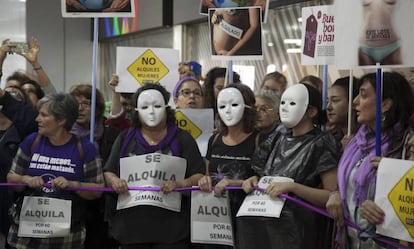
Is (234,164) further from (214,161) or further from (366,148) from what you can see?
(366,148)

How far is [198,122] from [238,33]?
2.02 ft

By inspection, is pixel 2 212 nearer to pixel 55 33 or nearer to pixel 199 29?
pixel 199 29

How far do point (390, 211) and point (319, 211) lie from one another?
406 millimetres

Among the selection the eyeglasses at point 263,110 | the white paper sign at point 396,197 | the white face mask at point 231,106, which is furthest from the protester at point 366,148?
the eyeglasses at point 263,110

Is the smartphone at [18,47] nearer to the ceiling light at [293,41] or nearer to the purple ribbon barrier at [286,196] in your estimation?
the purple ribbon barrier at [286,196]

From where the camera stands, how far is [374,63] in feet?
8.83

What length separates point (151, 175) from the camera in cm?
340

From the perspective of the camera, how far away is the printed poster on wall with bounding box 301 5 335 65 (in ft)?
12.9

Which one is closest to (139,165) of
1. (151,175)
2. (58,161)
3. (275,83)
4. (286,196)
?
(151,175)

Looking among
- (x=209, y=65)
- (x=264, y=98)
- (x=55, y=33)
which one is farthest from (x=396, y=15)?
(x=55, y=33)

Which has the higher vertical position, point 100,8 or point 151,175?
point 100,8

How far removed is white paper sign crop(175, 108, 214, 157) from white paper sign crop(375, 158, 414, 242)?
1.66 m

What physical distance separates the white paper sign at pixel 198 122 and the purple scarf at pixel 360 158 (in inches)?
51.8

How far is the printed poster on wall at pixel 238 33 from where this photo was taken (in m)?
3.92
